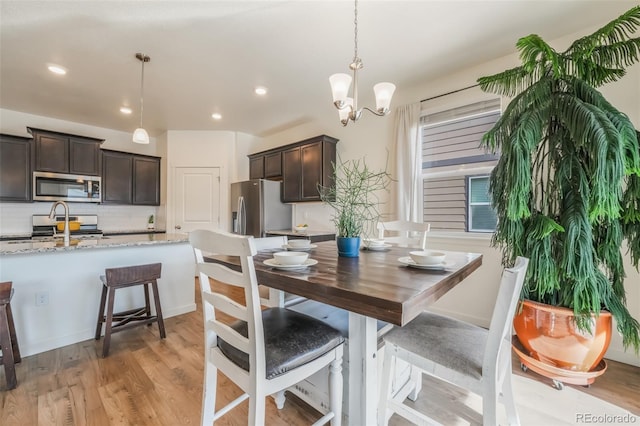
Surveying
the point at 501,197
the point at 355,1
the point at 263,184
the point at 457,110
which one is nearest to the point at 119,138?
the point at 263,184

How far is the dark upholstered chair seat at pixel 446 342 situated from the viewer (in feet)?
3.40

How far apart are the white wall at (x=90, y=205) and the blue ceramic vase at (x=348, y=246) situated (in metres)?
4.66

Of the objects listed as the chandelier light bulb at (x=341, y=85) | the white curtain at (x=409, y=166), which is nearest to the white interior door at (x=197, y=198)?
the white curtain at (x=409, y=166)

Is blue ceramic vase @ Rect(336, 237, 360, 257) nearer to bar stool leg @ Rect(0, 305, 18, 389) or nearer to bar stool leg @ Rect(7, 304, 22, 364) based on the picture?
bar stool leg @ Rect(0, 305, 18, 389)

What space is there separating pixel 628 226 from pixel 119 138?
6605 millimetres

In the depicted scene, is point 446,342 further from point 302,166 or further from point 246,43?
point 302,166

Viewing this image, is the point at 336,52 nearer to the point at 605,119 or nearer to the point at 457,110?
the point at 457,110

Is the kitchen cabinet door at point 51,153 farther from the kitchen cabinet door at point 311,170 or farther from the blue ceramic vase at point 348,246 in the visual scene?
the blue ceramic vase at point 348,246

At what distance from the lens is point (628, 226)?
5.31 feet

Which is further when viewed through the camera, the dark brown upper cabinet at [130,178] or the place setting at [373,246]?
the dark brown upper cabinet at [130,178]

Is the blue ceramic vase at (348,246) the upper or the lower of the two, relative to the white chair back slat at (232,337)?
upper

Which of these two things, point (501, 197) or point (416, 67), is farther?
point (416, 67)

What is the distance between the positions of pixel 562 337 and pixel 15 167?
6210 millimetres

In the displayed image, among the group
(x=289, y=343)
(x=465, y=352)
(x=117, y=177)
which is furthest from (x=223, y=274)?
(x=117, y=177)
